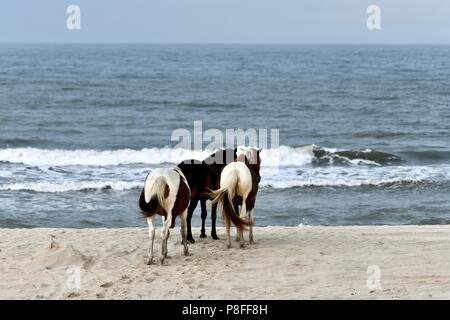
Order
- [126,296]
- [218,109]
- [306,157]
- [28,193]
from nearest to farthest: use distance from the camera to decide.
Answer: [126,296], [28,193], [306,157], [218,109]

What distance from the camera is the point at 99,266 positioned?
30.3ft

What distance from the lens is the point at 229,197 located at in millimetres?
9578

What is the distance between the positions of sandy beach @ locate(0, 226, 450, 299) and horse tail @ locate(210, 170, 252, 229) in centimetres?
53

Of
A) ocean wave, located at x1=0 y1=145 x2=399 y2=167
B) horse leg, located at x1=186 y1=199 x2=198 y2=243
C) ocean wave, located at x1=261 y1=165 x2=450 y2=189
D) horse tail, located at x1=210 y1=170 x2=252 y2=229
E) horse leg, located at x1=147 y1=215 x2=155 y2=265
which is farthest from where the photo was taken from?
ocean wave, located at x1=0 y1=145 x2=399 y2=167

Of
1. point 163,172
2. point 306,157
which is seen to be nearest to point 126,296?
point 163,172

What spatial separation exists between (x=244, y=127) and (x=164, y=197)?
80.1ft

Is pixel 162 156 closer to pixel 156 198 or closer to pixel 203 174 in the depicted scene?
pixel 203 174

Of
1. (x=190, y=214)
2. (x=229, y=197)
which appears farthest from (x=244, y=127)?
(x=229, y=197)

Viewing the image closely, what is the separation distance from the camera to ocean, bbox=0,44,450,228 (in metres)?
15.6

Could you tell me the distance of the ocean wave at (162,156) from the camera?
893 inches

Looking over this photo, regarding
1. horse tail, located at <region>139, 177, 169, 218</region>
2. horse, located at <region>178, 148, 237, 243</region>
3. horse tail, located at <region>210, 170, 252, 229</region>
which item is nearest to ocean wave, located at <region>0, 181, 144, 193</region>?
horse, located at <region>178, 148, 237, 243</region>

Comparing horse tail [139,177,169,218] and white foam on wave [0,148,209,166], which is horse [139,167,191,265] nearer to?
horse tail [139,177,169,218]

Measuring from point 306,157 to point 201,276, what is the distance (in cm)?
1514
